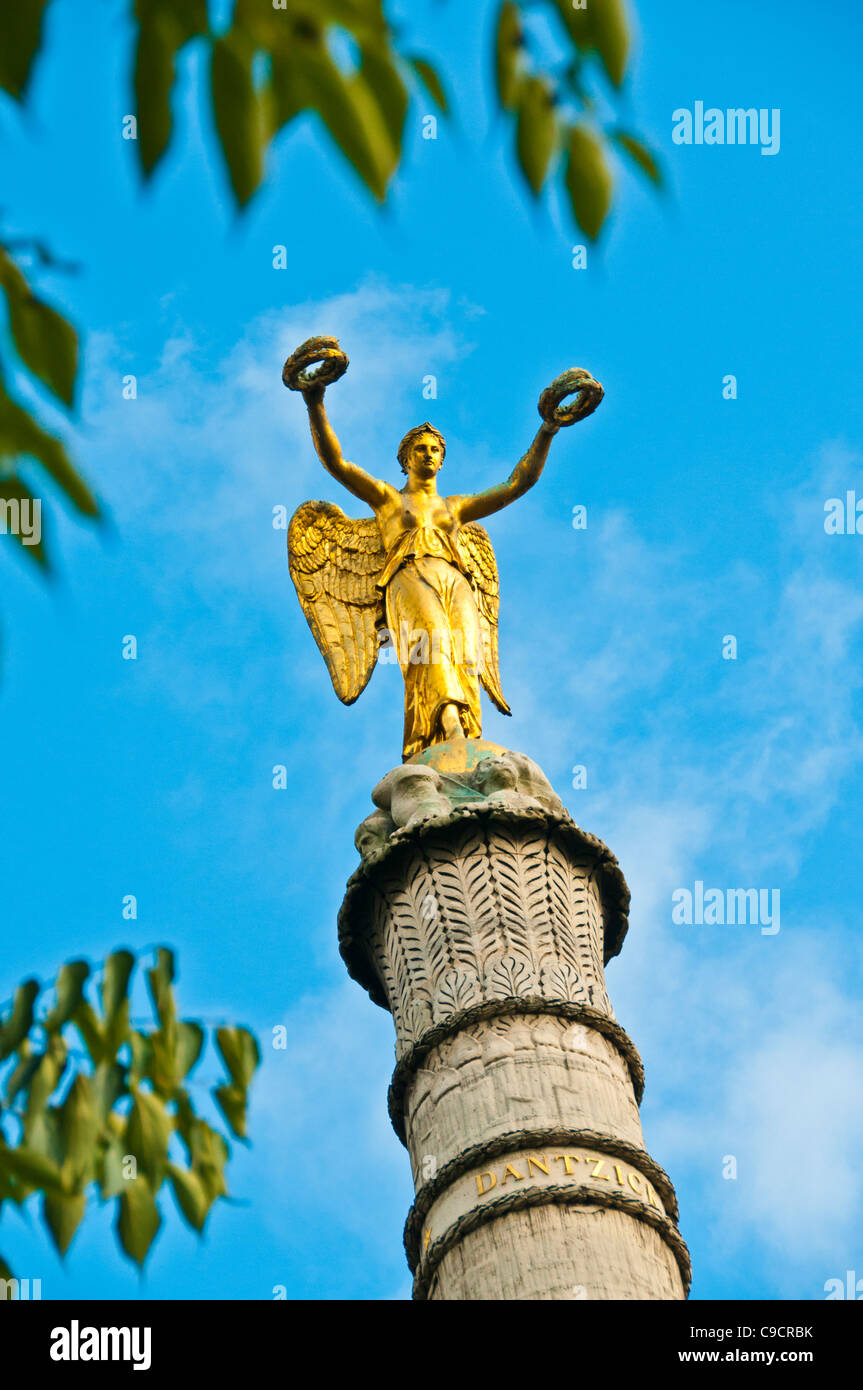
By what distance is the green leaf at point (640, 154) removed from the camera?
261 cm

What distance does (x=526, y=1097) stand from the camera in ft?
27.7

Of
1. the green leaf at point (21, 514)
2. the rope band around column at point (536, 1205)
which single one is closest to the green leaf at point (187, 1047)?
the green leaf at point (21, 514)

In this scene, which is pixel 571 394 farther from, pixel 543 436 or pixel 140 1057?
pixel 140 1057

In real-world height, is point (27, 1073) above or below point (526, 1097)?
below

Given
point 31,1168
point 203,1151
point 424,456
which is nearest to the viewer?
point 31,1168

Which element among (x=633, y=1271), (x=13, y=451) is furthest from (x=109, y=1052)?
(x=633, y=1271)

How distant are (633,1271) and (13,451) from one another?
6.44 meters

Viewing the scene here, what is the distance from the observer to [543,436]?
13445 millimetres

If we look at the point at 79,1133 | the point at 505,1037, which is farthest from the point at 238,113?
the point at 505,1037

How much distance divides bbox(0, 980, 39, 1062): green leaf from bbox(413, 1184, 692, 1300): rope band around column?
5.00m

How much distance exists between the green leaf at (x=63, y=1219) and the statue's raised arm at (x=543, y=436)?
10410 mm

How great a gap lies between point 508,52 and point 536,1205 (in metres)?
6.44
